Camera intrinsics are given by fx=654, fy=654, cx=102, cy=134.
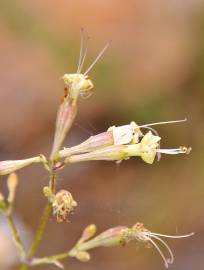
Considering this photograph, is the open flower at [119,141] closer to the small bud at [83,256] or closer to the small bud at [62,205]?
the small bud at [62,205]

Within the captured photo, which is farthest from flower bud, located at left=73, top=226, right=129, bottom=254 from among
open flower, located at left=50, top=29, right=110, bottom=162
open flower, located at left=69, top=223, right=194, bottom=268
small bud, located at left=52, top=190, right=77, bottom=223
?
open flower, located at left=50, top=29, right=110, bottom=162

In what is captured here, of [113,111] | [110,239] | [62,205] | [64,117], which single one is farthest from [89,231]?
[113,111]

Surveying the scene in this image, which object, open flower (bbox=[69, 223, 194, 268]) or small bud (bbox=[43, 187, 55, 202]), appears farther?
open flower (bbox=[69, 223, 194, 268])

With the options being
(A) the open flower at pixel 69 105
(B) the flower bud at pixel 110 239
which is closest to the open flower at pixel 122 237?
(B) the flower bud at pixel 110 239

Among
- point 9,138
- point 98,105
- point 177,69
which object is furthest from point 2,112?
point 177,69

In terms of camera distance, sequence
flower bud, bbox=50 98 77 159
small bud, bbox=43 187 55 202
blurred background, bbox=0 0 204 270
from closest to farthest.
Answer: small bud, bbox=43 187 55 202 → flower bud, bbox=50 98 77 159 → blurred background, bbox=0 0 204 270

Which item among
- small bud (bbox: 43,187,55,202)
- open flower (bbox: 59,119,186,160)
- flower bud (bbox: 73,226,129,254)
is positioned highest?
open flower (bbox: 59,119,186,160)

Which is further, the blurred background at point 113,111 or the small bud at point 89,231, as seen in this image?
the blurred background at point 113,111

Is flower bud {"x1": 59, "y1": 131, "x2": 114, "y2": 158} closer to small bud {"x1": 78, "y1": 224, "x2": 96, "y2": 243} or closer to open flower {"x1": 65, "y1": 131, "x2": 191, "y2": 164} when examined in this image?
open flower {"x1": 65, "y1": 131, "x2": 191, "y2": 164}
